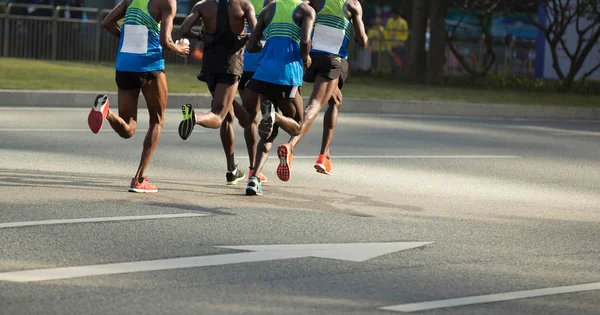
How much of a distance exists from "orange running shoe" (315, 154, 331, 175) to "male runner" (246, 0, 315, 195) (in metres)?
1.35

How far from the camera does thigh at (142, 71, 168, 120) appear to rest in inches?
430

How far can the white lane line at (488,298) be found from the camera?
6.65 metres

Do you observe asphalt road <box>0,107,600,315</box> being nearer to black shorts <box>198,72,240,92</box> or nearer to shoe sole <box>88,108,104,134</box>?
shoe sole <box>88,108,104,134</box>

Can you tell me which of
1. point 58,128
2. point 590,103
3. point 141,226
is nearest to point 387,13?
point 590,103

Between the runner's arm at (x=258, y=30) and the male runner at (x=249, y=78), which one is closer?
the runner's arm at (x=258, y=30)

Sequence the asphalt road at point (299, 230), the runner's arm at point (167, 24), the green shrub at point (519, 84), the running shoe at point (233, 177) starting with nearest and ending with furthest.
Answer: the asphalt road at point (299, 230)
the runner's arm at point (167, 24)
the running shoe at point (233, 177)
the green shrub at point (519, 84)

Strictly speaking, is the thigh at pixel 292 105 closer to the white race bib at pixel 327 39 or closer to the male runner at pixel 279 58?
the male runner at pixel 279 58

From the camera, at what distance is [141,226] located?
29.6 ft

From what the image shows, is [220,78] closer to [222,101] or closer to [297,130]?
[222,101]

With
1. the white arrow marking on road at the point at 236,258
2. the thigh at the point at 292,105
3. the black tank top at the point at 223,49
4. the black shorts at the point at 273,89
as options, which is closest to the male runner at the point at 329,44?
the thigh at the point at 292,105

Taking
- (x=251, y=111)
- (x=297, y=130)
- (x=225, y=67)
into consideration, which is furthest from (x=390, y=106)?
(x=225, y=67)

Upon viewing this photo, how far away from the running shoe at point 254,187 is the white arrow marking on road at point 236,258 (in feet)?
A: 7.94

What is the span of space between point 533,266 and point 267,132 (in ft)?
10.9

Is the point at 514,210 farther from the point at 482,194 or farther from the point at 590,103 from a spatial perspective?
the point at 590,103
